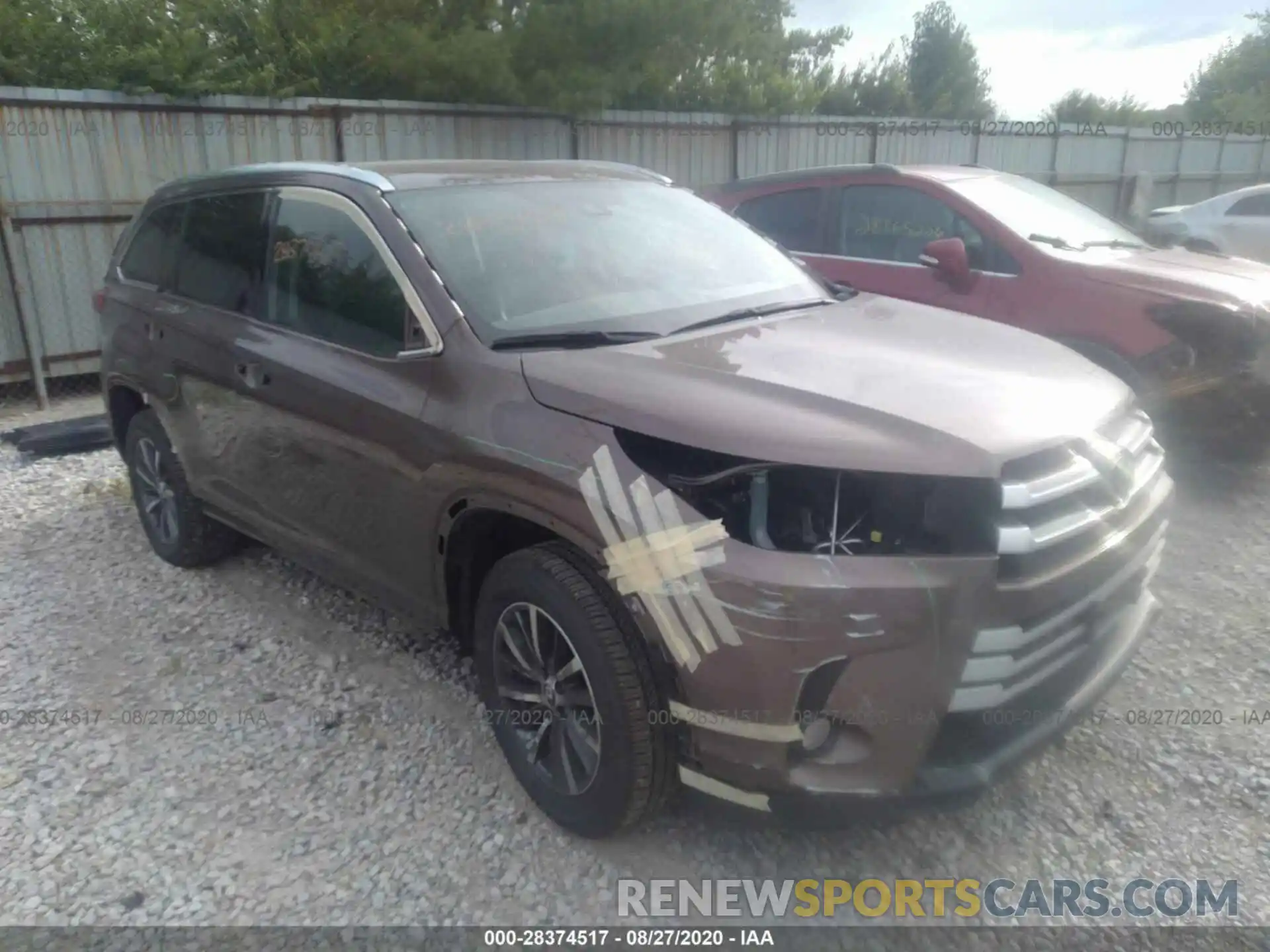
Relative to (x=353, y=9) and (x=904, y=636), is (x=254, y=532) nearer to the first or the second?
(x=904, y=636)

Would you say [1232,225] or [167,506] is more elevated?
[1232,225]

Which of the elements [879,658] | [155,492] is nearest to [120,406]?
[155,492]

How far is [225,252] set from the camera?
4.07 metres

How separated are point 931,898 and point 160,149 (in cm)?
811

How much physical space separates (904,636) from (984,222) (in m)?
4.31

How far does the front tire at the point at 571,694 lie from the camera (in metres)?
2.50

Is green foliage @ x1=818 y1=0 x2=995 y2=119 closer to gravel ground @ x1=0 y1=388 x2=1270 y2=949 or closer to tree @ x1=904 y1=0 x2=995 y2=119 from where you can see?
tree @ x1=904 y1=0 x2=995 y2=119

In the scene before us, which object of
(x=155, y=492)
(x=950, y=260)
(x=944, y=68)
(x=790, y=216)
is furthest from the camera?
(x=944, y=68)

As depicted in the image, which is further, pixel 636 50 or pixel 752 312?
pixel 636 50

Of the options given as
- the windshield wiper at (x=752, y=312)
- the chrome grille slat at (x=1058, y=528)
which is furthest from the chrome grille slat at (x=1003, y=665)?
the windshield wiper at (x=752, y=312)

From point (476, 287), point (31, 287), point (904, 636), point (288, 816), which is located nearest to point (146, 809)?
point (288, 816)

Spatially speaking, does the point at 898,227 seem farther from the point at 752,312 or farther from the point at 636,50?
the point at 636,50

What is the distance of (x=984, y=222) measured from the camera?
5.83 metres

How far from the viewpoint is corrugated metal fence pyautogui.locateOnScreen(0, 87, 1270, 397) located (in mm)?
7488
